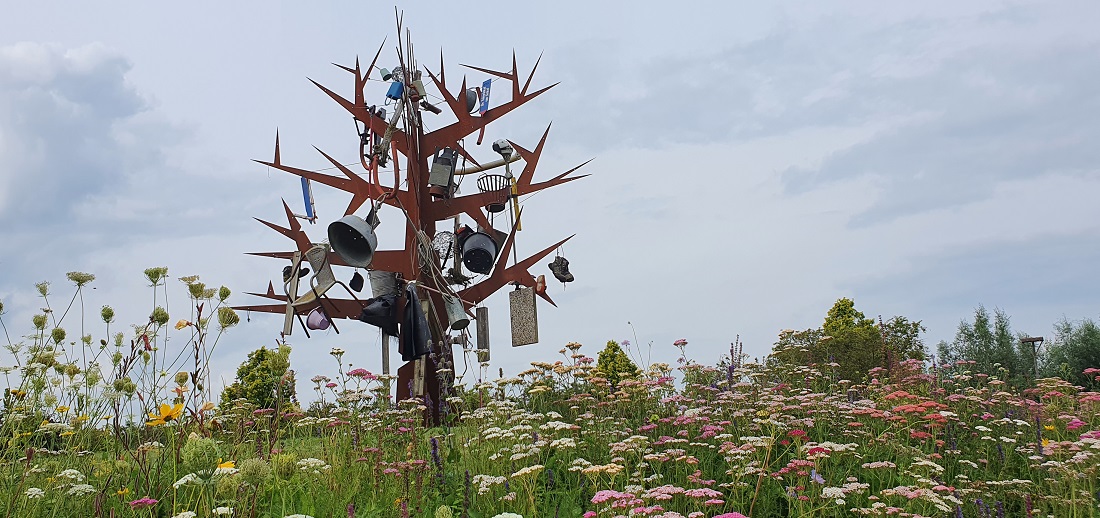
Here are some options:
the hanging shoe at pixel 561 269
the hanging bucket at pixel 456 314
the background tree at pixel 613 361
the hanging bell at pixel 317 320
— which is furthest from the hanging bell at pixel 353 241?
the background tree at pixel 613 361

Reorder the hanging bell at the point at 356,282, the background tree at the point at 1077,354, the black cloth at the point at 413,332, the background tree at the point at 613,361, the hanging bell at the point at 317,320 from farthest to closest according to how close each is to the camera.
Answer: the background tree at the point at 1077,354, the background tree at the point at 613,361, the hanging bell at the point at 356,282, the hanging bell at the point at 317,320, the black cloth at the point at 413,332

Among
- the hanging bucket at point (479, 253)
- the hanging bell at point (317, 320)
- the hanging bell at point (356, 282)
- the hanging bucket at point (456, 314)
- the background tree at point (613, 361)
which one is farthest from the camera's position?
the background tree at point (613, 361)

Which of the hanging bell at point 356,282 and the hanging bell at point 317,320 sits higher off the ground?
the hanging bell at point 356,282

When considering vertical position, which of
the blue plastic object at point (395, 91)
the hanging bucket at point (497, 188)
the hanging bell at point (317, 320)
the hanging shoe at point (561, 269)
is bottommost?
A: the hanging bell at point (317, 320)

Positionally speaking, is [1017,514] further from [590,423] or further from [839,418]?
[590,423]

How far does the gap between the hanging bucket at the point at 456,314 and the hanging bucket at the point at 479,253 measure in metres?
0.58

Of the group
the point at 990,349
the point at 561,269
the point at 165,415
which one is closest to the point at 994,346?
the point at 990,349

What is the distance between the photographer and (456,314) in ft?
37.5

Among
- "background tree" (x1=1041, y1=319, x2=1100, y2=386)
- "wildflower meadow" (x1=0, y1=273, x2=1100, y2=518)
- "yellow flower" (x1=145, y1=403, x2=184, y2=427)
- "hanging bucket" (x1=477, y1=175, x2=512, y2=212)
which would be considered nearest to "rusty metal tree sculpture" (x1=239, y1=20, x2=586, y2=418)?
"hanging bucket" (x1=477, y1=175, x2=512, y2=212)

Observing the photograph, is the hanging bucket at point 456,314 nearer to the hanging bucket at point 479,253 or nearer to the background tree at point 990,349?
the hanging bucket at point 479,253

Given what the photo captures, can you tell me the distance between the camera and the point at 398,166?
12.5 meters

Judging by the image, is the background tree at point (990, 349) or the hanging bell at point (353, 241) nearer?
the hanging bell at point (353, 241)

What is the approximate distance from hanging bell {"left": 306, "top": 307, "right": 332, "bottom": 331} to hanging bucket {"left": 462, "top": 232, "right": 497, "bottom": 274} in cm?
232

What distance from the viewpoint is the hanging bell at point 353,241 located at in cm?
979
